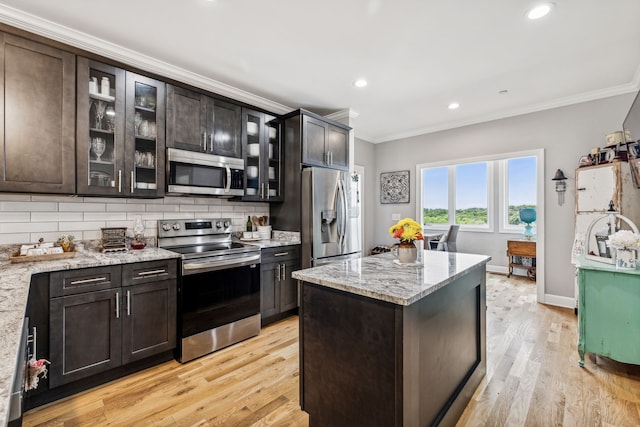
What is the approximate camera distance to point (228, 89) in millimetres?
3277

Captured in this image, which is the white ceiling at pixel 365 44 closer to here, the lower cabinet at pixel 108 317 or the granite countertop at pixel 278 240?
the granite countertop at pixel 278 240

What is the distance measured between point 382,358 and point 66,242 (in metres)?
2.56

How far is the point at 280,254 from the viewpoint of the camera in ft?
10.9

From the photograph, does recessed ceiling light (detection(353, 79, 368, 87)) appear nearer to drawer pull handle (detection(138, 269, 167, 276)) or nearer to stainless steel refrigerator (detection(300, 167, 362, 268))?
stainless steel refrigerator (detection(300, 167, 362, 268))

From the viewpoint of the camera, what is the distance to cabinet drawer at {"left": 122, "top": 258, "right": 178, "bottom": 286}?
223cm

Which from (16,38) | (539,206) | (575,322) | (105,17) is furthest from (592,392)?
(16,38)

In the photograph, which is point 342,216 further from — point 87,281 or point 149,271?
point 87,281

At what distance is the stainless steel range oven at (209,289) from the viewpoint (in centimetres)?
249

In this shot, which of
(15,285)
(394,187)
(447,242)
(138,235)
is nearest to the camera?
(15,285)

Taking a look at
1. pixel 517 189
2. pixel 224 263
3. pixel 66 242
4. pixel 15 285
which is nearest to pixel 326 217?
pixel 224 263

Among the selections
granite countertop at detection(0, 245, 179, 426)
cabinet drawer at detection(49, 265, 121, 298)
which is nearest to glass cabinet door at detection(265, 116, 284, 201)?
granite countertop at detection(0, 245, 179, 426)

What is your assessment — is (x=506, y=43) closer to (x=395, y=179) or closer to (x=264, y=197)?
(x=264, y=197)

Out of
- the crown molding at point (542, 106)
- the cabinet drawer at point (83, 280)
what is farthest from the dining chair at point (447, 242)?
the cabinet drawer at point (83, 280)

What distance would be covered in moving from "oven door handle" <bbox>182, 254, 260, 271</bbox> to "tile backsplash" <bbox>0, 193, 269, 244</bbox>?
31.6 inches
